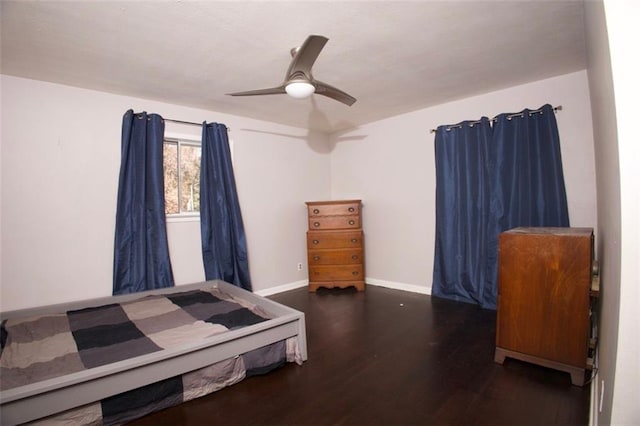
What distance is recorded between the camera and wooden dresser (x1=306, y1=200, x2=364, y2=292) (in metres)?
4.04

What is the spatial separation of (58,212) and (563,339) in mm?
4087

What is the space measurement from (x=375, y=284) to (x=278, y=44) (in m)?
3.34

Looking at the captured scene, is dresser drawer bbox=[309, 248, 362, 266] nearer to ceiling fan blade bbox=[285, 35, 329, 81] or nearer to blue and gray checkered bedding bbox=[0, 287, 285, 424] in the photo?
blue and gray checkered bedding bbox=[0, 287, 285, 424]

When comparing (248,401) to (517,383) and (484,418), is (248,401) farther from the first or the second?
(517,383)

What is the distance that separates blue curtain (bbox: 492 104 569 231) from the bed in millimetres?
2467

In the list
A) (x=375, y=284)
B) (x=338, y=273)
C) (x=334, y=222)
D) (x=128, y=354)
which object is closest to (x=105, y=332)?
(x=128, y=354)

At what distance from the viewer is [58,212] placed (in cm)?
262

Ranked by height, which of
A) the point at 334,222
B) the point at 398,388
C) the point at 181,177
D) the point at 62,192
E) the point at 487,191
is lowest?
the point at 398,388

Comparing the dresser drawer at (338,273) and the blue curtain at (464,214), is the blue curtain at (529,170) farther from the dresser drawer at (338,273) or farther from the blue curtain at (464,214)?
the dresser drawer at (338,273)

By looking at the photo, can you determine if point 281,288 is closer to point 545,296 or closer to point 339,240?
point 339,240

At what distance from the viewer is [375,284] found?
426 cm

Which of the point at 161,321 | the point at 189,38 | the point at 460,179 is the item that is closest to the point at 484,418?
the point at 161,321

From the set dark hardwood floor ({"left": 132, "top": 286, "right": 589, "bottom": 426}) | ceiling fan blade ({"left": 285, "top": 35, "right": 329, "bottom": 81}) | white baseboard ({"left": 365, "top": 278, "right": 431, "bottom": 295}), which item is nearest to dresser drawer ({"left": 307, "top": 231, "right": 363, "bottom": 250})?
white baseboard ({"left": 365, "top": 278, "right": 431, "bottom": 295})

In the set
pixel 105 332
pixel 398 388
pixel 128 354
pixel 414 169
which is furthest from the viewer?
pixel 414 169
